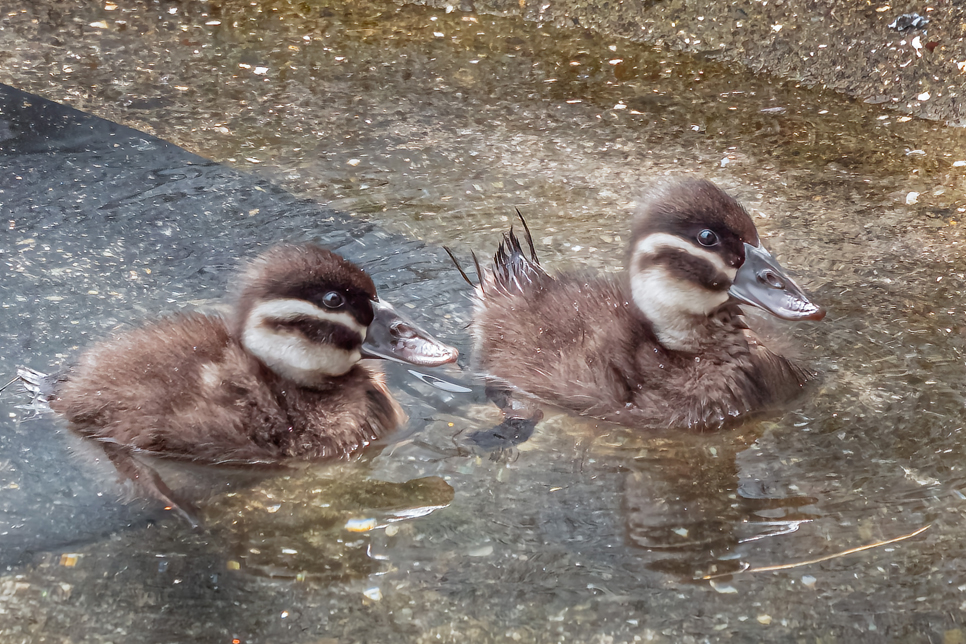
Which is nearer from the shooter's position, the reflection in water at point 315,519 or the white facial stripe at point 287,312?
the reflection in water at point 315,519

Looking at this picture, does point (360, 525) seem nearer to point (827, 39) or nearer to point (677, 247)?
point (677, 247)

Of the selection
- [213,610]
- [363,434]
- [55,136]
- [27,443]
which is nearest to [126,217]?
[55,136]

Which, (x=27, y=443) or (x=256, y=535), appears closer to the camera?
(x=256, y=535)

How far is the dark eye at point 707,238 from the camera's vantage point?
3.10m

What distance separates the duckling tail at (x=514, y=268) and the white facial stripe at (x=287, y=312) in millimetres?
730

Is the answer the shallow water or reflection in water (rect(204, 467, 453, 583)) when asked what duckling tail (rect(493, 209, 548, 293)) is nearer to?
the shallow water

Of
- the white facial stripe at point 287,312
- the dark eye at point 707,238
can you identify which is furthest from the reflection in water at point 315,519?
the dark eye at point 707,238

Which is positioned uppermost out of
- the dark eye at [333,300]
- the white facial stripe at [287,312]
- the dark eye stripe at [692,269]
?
the dark eye stripe at [692,269]

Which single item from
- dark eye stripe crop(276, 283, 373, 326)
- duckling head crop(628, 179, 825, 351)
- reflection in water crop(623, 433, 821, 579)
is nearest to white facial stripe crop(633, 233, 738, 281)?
duckling head crop(628, 179, 825, 351)

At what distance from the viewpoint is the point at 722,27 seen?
5398 mm

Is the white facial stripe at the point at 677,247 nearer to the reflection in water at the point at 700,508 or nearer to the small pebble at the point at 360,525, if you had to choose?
the reflection in water at the point at 700,508

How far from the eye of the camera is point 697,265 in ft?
10.2

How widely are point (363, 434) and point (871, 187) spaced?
8.53ft

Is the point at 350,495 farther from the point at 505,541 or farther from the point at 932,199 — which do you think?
the point at 932,199
